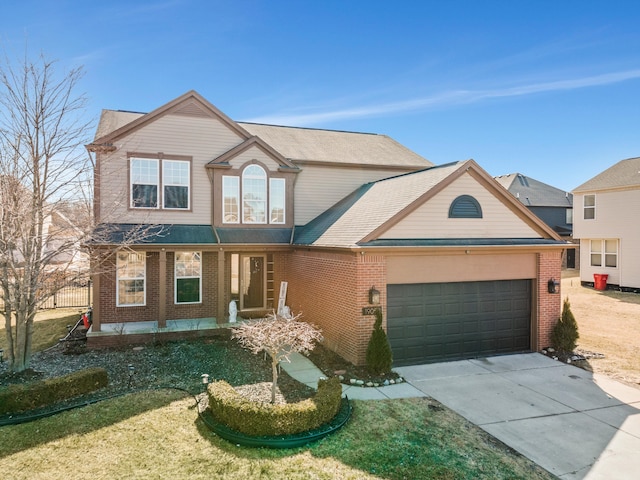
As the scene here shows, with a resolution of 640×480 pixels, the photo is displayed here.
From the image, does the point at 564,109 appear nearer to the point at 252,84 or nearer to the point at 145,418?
the point at 252,84

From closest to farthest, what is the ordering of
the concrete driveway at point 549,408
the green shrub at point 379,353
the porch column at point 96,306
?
1. the concrete driveway at point 549,408
2. the green shrub at point 379,353
3. the porch column at point 96,306

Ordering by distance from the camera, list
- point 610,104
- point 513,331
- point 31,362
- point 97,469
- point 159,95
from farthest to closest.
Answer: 1. point 610,104
2. point 159,95
3. point 513,331
4. point 31,362
5. point 97,469

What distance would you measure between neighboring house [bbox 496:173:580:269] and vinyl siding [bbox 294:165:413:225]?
26.4m

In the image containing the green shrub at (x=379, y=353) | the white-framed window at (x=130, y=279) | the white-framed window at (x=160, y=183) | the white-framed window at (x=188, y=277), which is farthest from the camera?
the white-framed window at (x=188, y=277)

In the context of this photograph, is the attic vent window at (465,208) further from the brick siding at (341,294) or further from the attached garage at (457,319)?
the brick siding at (341,294)

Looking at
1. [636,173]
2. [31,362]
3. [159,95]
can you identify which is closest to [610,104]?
[636,173]

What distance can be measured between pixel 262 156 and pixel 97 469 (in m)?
11.8

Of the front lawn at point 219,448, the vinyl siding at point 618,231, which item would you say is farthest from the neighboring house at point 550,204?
the front lawn at point 219,448

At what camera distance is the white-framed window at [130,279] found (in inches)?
555

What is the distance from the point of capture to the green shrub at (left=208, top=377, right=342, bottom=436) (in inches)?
268

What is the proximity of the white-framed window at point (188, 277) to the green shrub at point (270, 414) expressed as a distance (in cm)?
793

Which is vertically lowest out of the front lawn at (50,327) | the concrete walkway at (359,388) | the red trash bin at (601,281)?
the front lawn at (50,327)

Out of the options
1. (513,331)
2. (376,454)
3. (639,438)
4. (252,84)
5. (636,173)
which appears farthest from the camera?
(636,173)

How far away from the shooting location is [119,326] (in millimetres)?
13742
